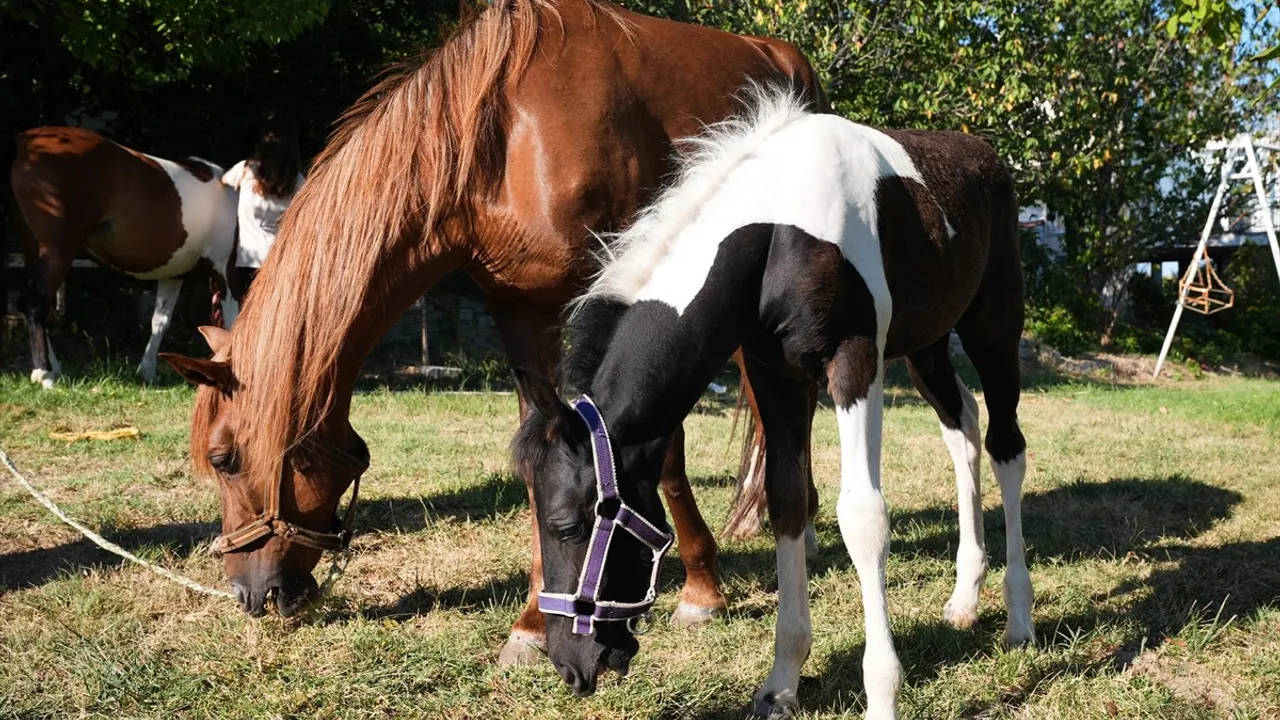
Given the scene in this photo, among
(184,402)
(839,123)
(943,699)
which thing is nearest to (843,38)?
(184,402)

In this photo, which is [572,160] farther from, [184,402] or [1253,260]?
[1253,260]

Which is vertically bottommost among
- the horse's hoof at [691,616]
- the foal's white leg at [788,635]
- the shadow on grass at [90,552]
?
the shadow on grass at [90,552]

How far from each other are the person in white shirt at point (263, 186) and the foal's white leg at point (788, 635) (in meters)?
5.27

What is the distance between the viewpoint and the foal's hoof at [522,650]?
309 centimetres

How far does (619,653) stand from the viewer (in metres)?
2.43

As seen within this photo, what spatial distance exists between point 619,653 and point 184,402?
6063mm

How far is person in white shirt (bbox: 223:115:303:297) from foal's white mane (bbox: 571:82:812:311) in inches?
195

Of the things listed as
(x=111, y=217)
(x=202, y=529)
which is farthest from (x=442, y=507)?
(x=111, y=217)

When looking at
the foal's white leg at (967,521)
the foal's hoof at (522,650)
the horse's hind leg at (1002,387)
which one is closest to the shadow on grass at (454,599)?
the foal's hoof at (522,650)

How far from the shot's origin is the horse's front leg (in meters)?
2.50

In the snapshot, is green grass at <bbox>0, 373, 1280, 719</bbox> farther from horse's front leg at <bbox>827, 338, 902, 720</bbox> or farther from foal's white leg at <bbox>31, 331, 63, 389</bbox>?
foal's white leg at <bbox>31, 331, 63, 389</bbox>

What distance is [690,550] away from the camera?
11.8 feet

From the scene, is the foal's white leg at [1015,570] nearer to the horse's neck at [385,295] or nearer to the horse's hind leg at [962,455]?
the horse's hind leg at [962,455]

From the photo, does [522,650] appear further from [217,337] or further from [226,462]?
[217,337]
